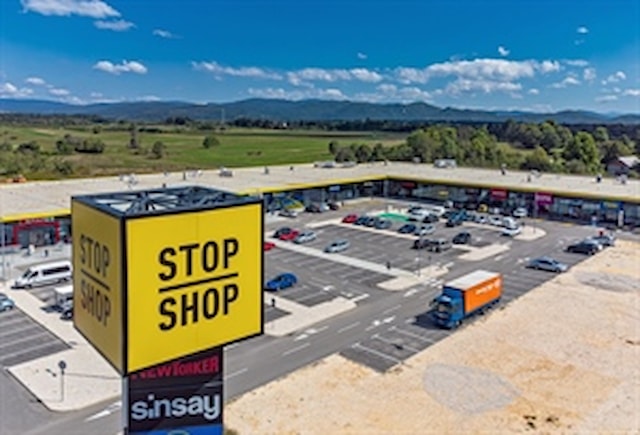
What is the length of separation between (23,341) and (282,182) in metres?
42.0

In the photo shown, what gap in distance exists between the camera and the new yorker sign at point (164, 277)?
912cm

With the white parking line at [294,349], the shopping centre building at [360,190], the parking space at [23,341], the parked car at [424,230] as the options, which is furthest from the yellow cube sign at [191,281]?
the parked car at [424,230]

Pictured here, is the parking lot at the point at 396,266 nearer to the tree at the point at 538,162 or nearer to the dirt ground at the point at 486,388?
the dirt ground at the point at 486,388

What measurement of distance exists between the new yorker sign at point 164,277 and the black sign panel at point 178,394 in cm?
A: 66

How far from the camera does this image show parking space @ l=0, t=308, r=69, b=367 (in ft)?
89.4

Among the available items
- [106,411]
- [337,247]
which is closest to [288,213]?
[337,247]

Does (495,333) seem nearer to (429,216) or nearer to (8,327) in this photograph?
(8,327)

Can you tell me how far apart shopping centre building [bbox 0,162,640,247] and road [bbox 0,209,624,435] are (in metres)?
25.1

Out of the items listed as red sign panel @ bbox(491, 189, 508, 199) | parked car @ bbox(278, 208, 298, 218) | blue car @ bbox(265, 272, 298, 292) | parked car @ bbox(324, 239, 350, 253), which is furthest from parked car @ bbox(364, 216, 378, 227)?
blue car @ bbox(265, 272, 298, 292)

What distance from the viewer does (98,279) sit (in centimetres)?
977

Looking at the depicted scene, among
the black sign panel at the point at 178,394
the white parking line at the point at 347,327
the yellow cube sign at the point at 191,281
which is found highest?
the yellow cube sign at the point at 191,281

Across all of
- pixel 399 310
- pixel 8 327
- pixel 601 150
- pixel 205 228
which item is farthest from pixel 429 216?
pixel 601 150

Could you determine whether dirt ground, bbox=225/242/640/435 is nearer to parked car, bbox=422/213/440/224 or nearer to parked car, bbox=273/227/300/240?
parked car, bbox=273/227/300/240

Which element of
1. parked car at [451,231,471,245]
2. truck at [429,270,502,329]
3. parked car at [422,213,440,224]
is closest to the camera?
truck at [429,270,502,329]
